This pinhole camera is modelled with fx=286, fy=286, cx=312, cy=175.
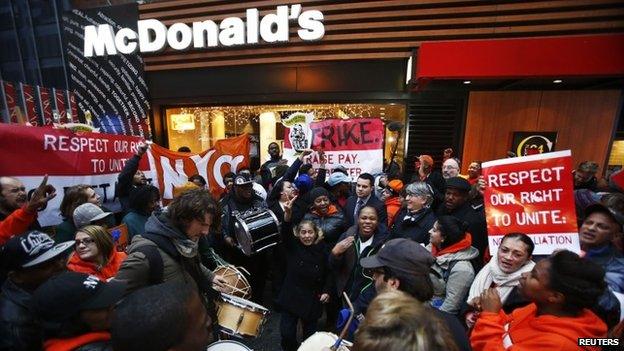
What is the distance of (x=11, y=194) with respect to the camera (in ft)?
9.66

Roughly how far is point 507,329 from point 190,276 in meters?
2.26

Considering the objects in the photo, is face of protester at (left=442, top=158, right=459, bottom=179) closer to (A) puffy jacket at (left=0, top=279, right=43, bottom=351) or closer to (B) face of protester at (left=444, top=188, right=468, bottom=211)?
(B) face of protester at (left=444, top=188, right=468, bottom=211)

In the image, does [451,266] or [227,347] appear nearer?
[227,347]

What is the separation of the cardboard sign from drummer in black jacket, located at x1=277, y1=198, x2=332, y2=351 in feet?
7.58

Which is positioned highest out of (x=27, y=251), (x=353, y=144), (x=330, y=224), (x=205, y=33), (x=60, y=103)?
(x=205, y=33)

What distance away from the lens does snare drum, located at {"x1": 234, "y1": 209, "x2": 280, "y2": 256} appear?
11.1ft

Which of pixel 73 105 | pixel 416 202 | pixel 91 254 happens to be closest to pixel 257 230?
pixel 91 254

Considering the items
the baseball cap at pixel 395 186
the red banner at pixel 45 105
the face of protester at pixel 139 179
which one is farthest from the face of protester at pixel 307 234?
the red banner at pixel 45 105

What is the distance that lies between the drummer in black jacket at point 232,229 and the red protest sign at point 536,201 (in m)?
2.93

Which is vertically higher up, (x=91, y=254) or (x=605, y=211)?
(x=605, y=211)

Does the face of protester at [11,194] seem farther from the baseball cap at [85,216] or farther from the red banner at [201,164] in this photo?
the red banner at [201,164]

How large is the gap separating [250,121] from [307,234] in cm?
755

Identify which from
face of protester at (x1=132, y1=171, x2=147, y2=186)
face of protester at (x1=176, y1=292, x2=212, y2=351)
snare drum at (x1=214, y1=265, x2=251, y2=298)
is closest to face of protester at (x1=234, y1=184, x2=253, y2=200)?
snare drum at (x1=214, y1=265, x2=251, y2=298)

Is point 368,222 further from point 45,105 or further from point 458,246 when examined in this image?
point 45,105
